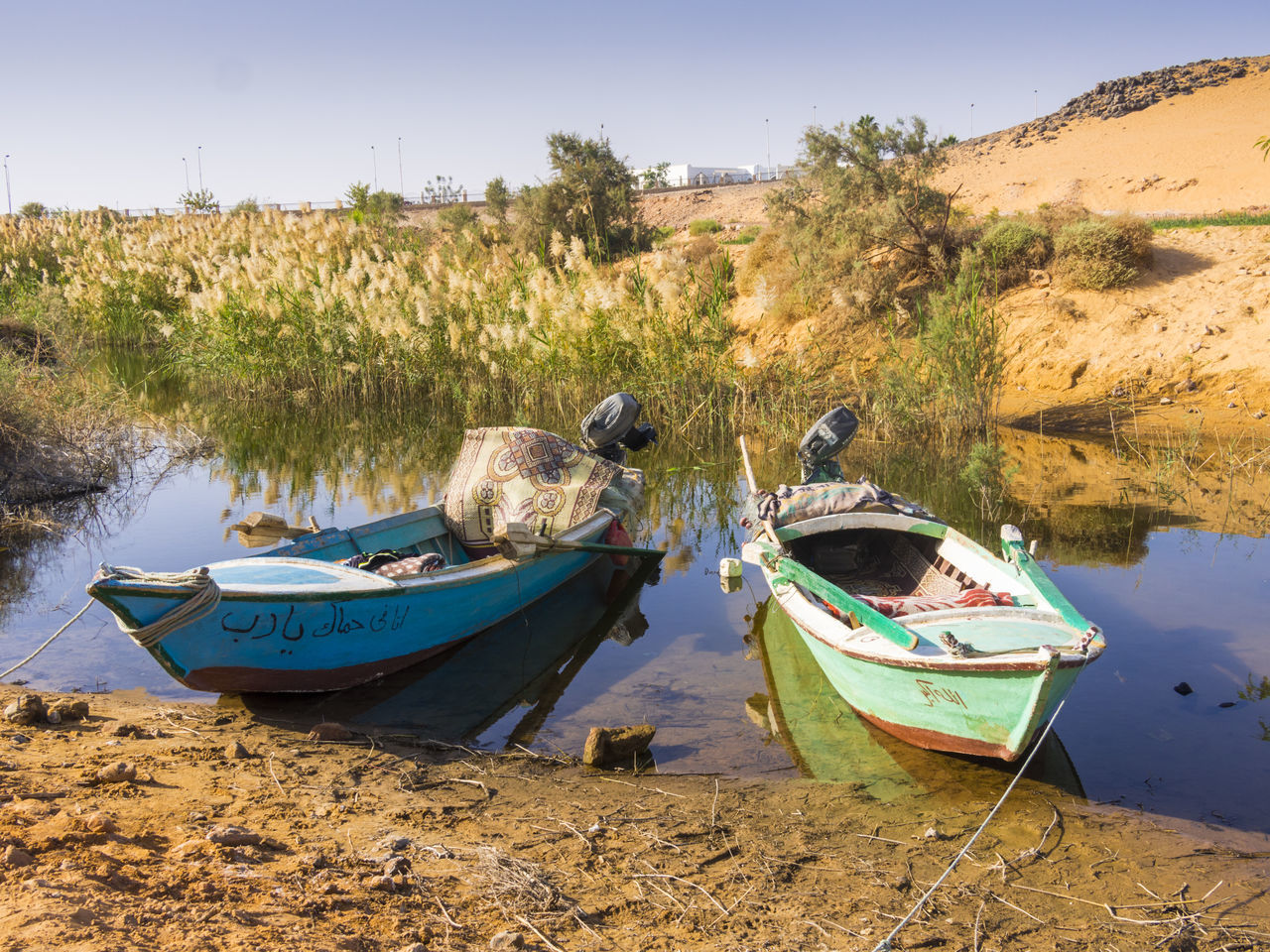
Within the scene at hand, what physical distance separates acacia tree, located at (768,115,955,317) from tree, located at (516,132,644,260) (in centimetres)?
624

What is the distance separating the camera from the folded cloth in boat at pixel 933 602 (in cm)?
610

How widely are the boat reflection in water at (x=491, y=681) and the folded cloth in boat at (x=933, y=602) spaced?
2.20 m

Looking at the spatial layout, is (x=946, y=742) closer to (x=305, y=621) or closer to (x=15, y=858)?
Answer: (x=305, y=621)

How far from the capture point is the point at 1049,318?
59.2 ft

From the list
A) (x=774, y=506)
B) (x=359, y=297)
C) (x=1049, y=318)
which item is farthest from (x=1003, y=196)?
(x=774, y=506)

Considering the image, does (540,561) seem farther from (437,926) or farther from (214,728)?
(437,926)

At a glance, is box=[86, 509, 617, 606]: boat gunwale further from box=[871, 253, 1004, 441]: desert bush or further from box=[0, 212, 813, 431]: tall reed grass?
box=[871, 253, 1004, 441]: desert bush

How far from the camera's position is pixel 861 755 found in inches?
230

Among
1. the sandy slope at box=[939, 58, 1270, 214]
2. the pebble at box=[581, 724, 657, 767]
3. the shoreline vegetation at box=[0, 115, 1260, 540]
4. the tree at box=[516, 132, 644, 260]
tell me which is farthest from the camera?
the sandy slope at box=[939, 58, 1270, 214]

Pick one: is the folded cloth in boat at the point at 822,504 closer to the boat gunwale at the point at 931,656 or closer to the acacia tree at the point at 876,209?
the boat gunwale at the point at 931,656

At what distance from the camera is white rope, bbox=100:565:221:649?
17.0 feet

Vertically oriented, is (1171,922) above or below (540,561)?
below

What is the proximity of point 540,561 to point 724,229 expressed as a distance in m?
32.7

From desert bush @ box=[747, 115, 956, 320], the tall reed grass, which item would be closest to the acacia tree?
desert bush @ box=[747, 115, 956, 320]
